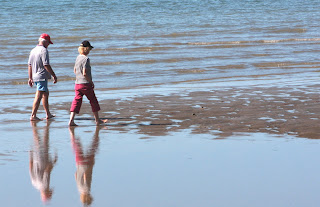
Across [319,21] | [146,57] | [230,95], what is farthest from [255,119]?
[319,21]

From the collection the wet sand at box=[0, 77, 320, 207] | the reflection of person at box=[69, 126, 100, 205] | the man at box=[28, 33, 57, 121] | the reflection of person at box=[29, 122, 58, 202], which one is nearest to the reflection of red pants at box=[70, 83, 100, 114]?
the wet sand at box=[0, 77, 320, 207]

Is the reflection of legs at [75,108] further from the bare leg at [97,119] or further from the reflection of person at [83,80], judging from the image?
the bare leg at [97,119]

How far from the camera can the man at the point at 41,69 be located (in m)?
10.0

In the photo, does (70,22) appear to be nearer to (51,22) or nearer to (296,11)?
(51,22)

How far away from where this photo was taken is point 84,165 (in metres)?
6.80

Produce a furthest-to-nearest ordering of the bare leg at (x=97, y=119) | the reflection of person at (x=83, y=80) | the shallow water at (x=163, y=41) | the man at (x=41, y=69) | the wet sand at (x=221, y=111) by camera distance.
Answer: the shallow water at (x=163, y=41), the man at (x=41, y=69), the bare leg at (x=97, y=119), the reflection of person at (x=83, y=80), the wet sand at (x=221, y=111)

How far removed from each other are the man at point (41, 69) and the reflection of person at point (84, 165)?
151 centimetres

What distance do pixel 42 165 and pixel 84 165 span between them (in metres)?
0.44

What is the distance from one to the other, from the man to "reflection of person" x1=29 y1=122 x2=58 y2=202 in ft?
5.00

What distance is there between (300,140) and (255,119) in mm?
1688

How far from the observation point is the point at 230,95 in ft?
40.4

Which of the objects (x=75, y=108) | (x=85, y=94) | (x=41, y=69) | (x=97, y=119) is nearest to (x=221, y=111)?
(x=97, y=119)

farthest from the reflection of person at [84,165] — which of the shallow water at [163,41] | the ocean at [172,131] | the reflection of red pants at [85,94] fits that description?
the shallow water at [163,41]

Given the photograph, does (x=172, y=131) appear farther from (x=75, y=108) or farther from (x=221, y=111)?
(x=221, y=111)
